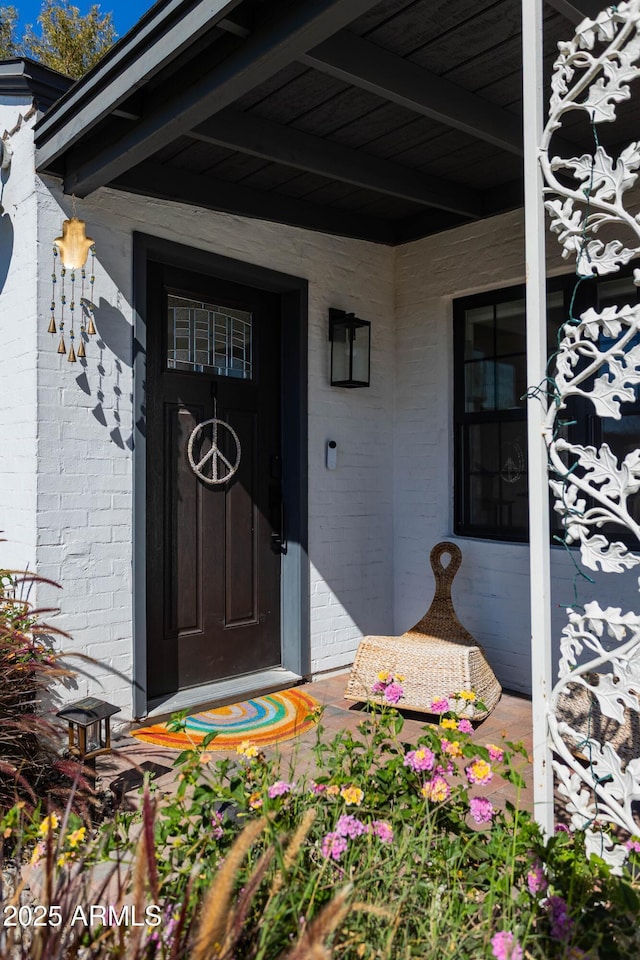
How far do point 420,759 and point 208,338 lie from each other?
273cm

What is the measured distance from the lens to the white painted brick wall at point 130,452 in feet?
9.98

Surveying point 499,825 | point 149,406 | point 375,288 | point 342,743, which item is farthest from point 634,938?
point 375,288

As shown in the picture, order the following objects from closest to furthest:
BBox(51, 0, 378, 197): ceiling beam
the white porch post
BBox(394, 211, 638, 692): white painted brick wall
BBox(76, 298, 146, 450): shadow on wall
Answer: the white porch post → BBox(51, 0, 378, 197): ceiling beam → BBox(76, 298, 146, 450): shadow on wall → BBox(394, 211, 638, 692): white painted brick wall

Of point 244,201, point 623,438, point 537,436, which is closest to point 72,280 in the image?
point 244,201

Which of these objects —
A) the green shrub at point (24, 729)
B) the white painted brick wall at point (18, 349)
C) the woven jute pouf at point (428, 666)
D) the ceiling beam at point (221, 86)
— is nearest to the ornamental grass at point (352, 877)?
the green shrub at point (24, 729)

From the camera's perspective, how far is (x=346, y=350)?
411 cm

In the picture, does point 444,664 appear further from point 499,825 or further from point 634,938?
Result: point 634,938

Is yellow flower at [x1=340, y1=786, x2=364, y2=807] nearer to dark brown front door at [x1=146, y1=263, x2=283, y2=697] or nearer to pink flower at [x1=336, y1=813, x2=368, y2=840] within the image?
pink flower at [x1=336, y1=813, x2=368, y2=840]

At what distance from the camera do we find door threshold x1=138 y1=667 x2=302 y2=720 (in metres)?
3.39

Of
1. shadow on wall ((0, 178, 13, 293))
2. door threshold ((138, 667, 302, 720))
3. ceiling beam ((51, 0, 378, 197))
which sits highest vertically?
ceiling beam ((51, 0, 378, 197))

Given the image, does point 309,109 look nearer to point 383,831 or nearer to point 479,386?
point 479,386

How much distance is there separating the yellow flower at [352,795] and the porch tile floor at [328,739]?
2.43 ft

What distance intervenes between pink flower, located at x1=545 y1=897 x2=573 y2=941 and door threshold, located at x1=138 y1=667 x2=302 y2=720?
7.79 ft

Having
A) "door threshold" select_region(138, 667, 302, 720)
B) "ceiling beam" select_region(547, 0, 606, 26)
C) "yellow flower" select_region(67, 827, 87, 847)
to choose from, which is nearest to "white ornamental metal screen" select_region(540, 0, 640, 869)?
"ceiling beam" select_region(547, 0, 606, 26)
